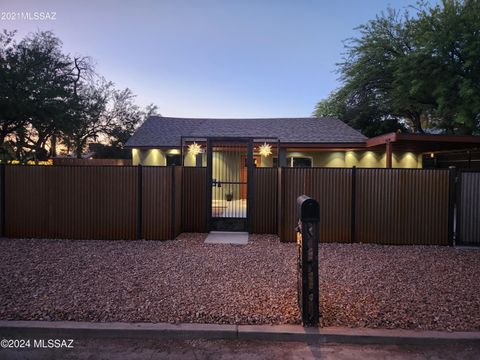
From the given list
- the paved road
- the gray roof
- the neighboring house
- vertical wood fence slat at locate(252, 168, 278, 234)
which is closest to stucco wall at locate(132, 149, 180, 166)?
the neighboring house

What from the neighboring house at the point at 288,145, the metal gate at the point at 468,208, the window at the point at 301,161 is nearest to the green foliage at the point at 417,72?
the neighboring house at the point at 288,145

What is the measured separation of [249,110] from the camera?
76.8m

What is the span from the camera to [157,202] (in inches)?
305

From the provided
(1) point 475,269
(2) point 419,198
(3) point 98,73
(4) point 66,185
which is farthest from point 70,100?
(1) point 475,269

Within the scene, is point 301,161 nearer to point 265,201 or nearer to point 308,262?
point 265,201

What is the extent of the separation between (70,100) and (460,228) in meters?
22.4

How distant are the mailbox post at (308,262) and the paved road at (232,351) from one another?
15.4 inches

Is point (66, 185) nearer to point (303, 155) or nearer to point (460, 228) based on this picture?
point (460, 228)

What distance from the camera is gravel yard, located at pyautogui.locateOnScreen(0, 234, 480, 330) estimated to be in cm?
370

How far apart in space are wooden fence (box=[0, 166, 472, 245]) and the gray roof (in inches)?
328

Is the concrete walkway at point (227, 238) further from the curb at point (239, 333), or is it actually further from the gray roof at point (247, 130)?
the gray roof at point (247, 130)

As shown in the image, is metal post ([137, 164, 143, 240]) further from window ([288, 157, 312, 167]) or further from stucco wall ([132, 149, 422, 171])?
window ([288, 157, 312, 167])

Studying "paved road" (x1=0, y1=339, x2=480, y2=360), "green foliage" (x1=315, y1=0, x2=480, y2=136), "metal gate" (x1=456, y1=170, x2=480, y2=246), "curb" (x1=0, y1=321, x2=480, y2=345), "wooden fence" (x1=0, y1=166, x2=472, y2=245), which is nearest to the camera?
"paved road" (x1=0, y1=339, x2=480, y2=360)

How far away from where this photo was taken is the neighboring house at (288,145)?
15.7 meters
